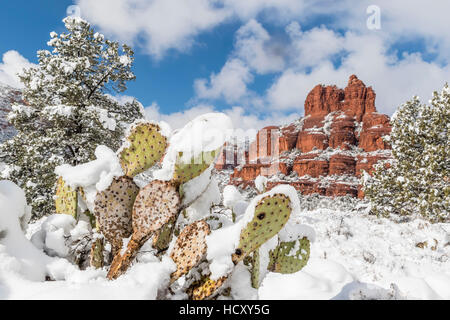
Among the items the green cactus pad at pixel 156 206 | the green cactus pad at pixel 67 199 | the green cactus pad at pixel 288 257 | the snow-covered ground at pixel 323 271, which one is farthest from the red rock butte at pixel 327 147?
the green cactus pad at pixel 156 206

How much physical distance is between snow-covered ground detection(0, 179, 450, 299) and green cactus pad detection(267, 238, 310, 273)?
471mm

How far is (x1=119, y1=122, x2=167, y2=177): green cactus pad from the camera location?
136 centimetres

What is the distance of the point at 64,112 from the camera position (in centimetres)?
773

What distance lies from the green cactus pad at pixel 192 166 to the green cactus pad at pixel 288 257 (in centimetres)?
79

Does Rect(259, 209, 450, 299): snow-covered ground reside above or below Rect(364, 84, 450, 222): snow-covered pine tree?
below

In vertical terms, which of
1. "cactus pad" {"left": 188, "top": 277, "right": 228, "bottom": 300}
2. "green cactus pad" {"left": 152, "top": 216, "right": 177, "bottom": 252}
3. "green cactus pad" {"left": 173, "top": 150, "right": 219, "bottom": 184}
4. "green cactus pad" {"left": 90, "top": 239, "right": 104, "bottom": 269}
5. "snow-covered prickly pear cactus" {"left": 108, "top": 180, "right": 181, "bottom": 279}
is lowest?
"cactus pad" {"left": 188, "top": 277, "right": 228, "bottom": 300}

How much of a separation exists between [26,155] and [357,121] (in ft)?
272

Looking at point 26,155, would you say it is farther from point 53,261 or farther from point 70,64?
point 53,261

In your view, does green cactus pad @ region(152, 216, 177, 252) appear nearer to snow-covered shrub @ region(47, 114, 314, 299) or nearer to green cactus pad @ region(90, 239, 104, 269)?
snow-covered shrub @ region(47, 114, 314, 299)

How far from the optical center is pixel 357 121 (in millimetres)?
77250

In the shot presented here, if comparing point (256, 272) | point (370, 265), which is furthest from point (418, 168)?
point (256, 272)

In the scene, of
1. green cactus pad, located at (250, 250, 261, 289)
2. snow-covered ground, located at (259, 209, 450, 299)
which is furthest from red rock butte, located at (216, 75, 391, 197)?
green cactus pad, located at (250, 250, 261, 289)

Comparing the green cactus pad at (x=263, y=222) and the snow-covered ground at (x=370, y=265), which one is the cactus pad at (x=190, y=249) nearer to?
the green cactus pad at (x=263, y=222)

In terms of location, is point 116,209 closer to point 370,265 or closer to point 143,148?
point 143,148
